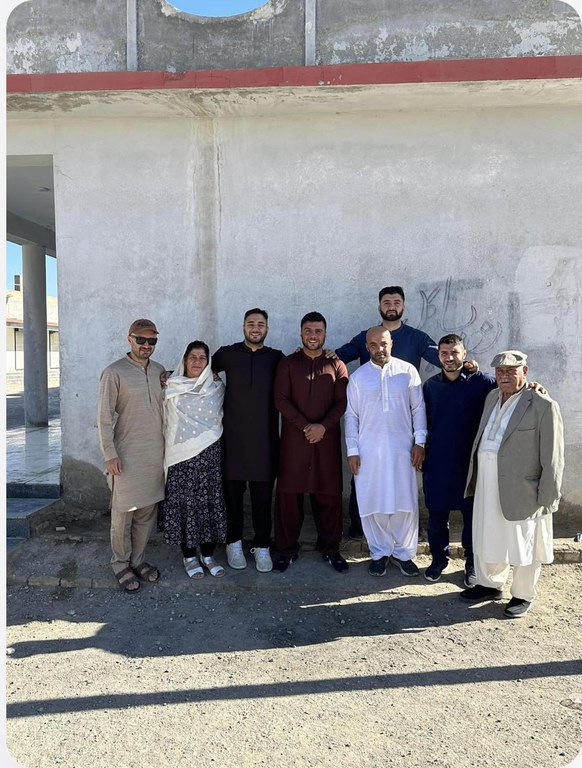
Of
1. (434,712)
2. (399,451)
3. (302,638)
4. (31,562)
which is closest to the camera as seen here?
(434,712)

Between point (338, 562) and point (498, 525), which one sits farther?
point (338, 562)

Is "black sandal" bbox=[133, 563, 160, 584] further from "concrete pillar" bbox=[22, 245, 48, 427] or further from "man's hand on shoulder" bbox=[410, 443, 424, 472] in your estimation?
"concrete pillar" bbox=[22, 245, 48, 427]

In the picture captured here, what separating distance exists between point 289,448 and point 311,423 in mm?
255

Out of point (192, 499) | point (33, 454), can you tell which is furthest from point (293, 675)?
point (33, 454)

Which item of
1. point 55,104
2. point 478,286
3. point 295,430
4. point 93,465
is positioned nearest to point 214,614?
point 295,430

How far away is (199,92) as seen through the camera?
4.48 metres

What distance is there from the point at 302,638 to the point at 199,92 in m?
4.07

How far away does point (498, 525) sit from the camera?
371cm

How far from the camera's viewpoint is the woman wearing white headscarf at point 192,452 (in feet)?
13.3

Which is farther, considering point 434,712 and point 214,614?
point 214,614

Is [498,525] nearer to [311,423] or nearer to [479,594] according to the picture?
[479,594]

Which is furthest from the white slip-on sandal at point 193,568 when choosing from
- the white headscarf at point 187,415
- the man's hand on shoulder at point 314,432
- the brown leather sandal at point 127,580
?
the man's hand on shoulder at point 314,432

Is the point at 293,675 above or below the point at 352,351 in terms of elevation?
below

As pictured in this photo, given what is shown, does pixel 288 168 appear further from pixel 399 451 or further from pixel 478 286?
pixel 399 451
